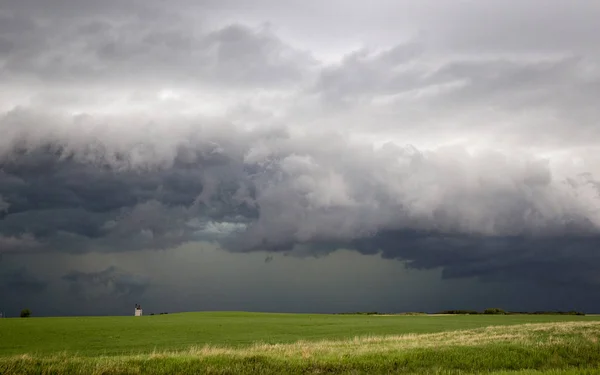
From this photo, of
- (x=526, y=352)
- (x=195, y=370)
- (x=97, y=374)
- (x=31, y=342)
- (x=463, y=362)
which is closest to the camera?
(x=97, y=374)

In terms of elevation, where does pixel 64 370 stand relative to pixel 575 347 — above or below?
above

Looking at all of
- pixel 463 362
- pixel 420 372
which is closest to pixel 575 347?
pixel 463 362

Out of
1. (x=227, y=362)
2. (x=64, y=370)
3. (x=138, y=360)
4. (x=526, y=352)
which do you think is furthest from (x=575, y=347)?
(x=64, y=370)

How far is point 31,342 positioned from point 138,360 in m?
29.7

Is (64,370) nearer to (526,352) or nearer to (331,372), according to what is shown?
(331,372)

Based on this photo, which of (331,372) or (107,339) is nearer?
(331,372)

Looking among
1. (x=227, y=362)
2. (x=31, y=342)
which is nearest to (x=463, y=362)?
(x=227, y=362)

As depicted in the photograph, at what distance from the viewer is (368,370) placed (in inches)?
912

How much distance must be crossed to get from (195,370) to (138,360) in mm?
3452

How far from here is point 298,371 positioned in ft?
74.3

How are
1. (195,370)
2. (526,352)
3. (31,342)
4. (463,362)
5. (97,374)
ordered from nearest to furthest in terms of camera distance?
1. (97,374)
2. (195,370)
3. (463,362)
4. (526,352)
5. (31,342)

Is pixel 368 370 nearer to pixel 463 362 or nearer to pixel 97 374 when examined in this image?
pixel 463 362

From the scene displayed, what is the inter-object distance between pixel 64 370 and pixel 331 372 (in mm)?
12278

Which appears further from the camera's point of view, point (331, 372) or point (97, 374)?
point (331, 372)
